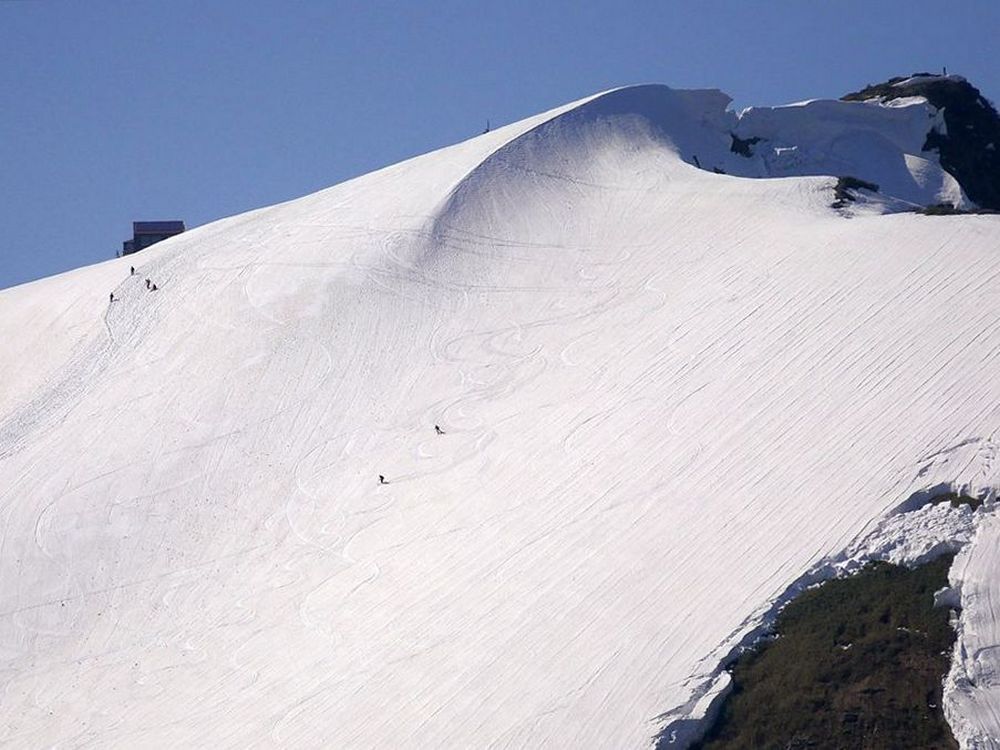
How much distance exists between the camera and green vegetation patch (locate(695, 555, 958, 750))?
892 inches

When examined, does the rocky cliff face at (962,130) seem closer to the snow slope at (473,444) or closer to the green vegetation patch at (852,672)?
the snow slope at (473,444)

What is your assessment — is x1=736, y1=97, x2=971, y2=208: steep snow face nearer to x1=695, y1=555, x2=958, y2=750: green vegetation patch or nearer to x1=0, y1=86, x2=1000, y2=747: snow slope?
x1=0, y1=86, x2=1000, y2=747: snow slope

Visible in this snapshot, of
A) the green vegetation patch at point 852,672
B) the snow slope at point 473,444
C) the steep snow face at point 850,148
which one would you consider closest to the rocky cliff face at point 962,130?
the steep snow face at point 850,148

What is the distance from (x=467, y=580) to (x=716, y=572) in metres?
5.28

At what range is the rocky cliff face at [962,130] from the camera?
2151 inches

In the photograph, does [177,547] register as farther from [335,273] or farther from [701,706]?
[701,706]

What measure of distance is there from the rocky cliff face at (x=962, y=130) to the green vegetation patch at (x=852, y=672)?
31.0m

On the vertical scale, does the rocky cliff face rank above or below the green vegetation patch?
above

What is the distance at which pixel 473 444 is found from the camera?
35312mm

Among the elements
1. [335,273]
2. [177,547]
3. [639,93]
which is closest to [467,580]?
[177,547]

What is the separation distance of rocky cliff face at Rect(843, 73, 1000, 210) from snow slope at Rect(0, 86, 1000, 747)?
1229 cm

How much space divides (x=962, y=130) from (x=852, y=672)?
120 ft

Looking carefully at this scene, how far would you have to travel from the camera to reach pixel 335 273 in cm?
4209

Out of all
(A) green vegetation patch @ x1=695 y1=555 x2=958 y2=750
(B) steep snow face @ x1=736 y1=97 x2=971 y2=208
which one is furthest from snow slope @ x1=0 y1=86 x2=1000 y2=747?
(B) steep snow face @ x1=736 y1=97 x2=971 y2=208
